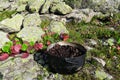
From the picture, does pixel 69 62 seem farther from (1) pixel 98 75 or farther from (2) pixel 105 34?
(2) pixel 105 34

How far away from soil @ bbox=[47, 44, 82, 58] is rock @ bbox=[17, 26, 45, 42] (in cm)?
163

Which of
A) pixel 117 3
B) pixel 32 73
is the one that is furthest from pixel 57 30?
pixel 117 3

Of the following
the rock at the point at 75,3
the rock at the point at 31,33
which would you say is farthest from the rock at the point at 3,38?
the rock at the point at 75,3

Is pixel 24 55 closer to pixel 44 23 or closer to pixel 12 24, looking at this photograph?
pixel 12 24

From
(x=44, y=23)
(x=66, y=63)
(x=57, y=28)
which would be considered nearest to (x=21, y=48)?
(x=57, y=28)

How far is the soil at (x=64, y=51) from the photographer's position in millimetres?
7963

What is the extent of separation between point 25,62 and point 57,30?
208 centimetres

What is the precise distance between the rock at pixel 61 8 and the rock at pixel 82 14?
0.68ft

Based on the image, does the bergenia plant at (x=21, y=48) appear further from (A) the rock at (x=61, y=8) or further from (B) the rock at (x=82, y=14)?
(A) the rock at (x=61, y=8)

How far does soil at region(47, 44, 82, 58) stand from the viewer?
796 cm

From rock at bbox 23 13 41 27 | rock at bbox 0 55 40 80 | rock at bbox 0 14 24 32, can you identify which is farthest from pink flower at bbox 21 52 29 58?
rock at bbox 23 13 41 27

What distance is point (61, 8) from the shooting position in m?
12.0

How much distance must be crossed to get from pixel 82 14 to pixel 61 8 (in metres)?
0.91

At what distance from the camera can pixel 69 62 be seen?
776 cm
